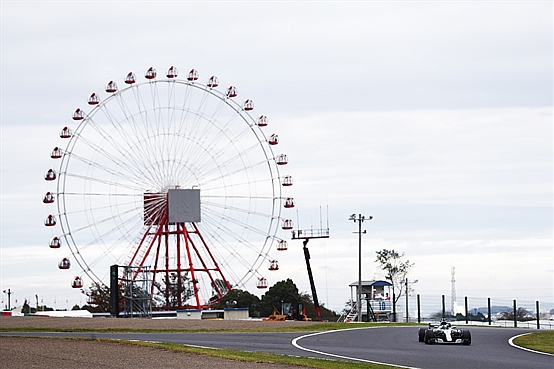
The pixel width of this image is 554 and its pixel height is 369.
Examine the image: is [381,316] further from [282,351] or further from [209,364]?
[209,364]

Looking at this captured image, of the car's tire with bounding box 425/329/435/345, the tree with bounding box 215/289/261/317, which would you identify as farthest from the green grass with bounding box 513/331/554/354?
the tree with bounding box 215/289/261/317

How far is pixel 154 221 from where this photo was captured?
65.0m

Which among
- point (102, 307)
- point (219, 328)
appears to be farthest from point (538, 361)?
point (102, 307)

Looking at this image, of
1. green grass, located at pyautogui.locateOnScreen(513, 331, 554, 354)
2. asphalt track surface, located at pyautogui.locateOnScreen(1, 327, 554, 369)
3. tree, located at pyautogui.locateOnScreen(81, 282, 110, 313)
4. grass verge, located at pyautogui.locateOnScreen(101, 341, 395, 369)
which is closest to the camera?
grass verge, located at pyautogui.locateOnScreen(101, 341, 395, 369)

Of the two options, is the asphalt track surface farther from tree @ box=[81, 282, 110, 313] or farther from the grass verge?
tree @ box=[81, 282, 110, 313]

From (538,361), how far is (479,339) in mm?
11144

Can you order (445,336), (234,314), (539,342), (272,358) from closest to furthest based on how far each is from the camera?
(272,358) → (445,336) → (539,342) → (234,314)

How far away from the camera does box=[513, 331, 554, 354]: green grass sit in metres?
28.4

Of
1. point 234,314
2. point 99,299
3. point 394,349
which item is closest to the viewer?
point 394,349

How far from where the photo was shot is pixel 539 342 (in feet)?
104

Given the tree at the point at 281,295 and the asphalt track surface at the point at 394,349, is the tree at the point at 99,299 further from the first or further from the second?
the asphalt track surface at the point at 394,349

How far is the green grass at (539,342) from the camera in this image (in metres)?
28.4

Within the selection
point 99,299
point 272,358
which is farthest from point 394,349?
point 99,299

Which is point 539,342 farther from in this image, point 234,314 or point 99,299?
point 99,299
